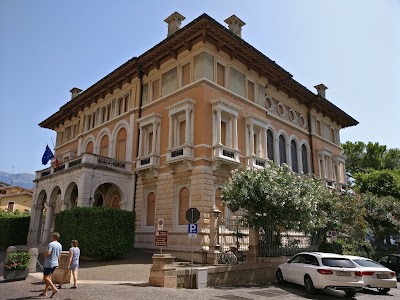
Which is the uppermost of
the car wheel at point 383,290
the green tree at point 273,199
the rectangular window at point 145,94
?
the rectangular window at point 145,94

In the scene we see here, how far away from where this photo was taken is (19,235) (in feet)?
93.8

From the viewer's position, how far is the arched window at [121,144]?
25.9 meters

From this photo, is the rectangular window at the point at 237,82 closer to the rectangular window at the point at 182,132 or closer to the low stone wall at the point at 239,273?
the rectangular window at the point at 182,132

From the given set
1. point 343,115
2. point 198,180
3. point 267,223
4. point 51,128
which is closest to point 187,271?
point 267,223

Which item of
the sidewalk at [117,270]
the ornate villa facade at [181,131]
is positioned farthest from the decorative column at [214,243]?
the sidewalk at [117,270]

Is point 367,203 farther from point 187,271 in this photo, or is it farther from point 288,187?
point 187,271

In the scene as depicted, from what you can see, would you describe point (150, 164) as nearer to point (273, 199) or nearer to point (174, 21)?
point (273, 199)

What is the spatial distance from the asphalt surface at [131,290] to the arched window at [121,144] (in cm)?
1155

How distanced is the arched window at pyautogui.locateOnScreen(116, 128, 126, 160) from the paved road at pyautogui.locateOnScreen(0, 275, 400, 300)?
1343 cm

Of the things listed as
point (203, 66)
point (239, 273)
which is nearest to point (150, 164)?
point (203, 66)

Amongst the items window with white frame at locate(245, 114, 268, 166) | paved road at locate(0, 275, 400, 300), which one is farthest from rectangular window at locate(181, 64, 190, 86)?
paved road at locate(0, 275, 400, 300)

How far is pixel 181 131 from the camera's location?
2181 centimetres

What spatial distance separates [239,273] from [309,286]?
280 cm

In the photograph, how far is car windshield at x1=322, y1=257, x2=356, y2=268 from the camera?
11632 millimetres
